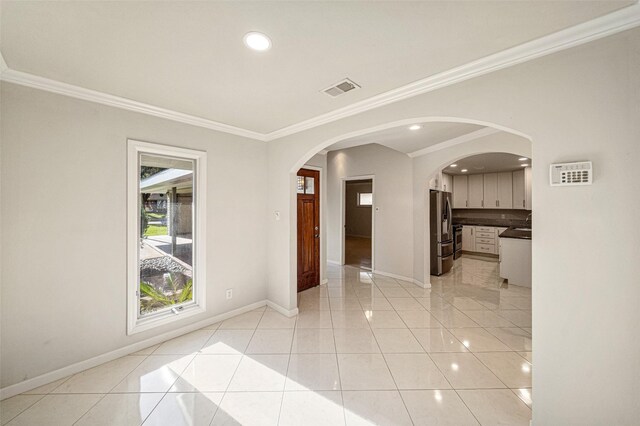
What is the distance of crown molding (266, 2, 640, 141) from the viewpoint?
132 cm

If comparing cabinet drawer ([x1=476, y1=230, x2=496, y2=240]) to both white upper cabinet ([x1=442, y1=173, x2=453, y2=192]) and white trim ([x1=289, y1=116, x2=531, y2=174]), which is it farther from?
white trim ([x1=289, y1=116, x2=531, y2=174])

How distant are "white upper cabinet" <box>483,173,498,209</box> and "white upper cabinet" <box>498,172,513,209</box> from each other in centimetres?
8

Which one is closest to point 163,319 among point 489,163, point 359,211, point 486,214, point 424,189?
point 424,189

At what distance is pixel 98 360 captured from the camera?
229 cm

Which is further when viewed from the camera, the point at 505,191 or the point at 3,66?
the point at 505,191

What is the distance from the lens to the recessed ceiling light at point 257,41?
1.48 meters

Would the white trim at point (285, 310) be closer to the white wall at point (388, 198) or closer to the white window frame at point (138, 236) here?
the white window frame at point (138, 236)

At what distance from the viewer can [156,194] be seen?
2.78 meters

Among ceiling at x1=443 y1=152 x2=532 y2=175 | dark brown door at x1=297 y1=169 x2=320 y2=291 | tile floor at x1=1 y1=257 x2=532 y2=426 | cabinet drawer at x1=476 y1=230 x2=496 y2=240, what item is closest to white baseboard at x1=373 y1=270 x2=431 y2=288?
tile floor at x1=1 y1=257 x2=532 y2=426

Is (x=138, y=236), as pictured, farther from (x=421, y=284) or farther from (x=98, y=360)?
(x=421, y=284)

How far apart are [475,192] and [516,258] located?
352cm

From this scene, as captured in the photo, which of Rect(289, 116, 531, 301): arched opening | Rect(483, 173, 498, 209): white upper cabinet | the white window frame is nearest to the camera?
the white window frame

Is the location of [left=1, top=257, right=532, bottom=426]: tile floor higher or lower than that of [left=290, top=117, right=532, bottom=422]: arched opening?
lower

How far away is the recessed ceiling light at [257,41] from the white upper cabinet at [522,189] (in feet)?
25.2
